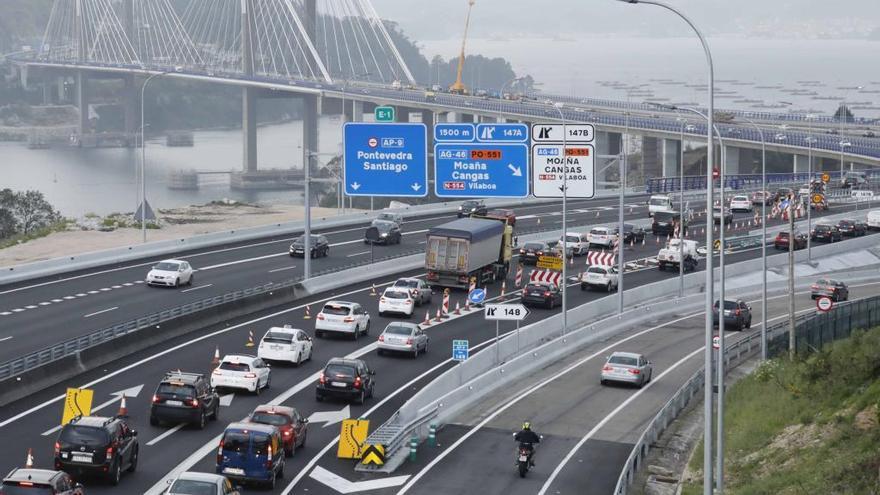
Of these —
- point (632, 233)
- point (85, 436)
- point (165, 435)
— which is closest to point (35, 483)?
point (85, 436)

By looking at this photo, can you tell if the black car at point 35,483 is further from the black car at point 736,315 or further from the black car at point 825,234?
the black car at point 825,234

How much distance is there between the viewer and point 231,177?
18125cm

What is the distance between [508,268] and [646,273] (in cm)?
862

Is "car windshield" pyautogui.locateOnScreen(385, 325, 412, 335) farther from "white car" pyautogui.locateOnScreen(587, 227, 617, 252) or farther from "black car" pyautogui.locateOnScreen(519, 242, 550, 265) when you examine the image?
"white car" pyautogui.locateOnScreen(587, 227, 617, 252)

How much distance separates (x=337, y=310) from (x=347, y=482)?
56.7ft

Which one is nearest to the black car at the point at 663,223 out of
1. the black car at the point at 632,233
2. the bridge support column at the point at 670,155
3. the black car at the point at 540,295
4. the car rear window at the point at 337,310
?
the black car at the point at 632,233

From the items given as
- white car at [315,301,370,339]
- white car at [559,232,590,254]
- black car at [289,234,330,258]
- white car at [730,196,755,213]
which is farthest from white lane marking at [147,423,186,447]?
white car at [730,196,755,213]

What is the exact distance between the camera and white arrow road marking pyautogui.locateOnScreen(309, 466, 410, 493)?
28844mm

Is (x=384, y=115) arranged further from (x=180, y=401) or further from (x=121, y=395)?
(x=180, y=401)

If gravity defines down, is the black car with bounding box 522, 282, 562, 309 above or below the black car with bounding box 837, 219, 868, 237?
below

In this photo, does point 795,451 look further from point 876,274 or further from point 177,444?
point 876,274

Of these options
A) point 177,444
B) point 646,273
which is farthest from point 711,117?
point 646,273

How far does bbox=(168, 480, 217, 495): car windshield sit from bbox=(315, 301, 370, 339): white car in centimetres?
2250

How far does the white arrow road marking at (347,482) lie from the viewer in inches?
1136
